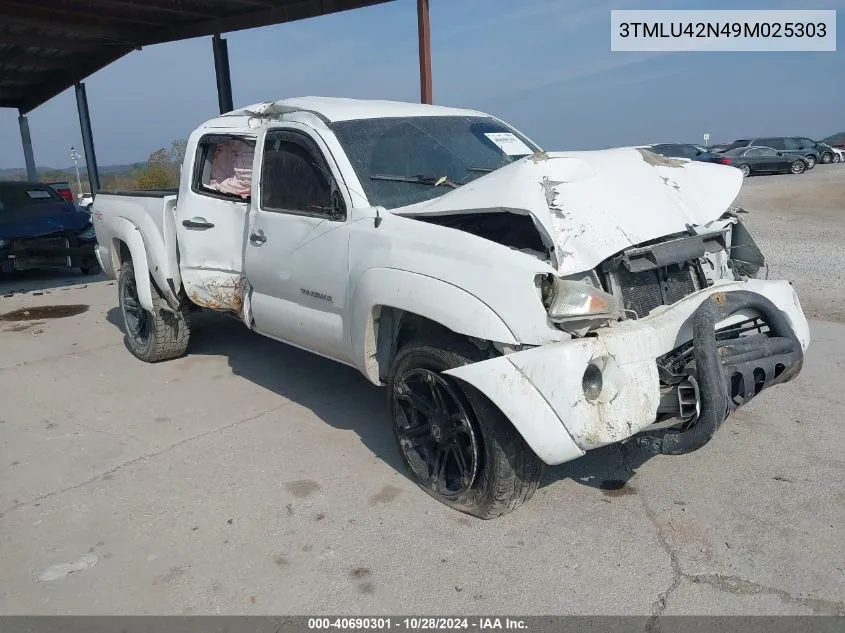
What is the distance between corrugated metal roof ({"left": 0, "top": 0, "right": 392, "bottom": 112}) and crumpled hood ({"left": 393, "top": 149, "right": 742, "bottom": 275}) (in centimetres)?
647

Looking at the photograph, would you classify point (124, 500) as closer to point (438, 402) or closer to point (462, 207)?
point (438, 402)

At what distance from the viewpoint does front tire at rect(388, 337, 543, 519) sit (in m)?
3.28

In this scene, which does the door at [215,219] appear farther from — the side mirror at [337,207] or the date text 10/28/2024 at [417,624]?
the date text 10/28/2024 at [417,624]

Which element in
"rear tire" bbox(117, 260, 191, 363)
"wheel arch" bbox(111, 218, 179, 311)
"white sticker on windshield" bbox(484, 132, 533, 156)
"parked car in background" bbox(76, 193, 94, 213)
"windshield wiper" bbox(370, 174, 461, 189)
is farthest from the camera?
"parked car in background" bbox(76, 193, 94, 213)

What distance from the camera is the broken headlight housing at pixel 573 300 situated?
10.00ft

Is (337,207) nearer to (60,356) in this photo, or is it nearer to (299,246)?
(299,246)

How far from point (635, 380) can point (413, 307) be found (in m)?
1.11

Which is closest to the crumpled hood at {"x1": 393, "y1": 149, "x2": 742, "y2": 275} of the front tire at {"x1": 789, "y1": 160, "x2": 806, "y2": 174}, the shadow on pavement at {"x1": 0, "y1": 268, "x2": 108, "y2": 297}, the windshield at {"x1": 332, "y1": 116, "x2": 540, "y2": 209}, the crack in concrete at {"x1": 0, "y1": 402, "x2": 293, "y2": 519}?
the windshield at {"x1": 332, "y1": 116, "x2": 540, "y2": 209}

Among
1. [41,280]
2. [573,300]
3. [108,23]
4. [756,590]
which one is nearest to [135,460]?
[573,300]

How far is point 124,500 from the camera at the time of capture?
385 centimetres

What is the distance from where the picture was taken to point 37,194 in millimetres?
11891

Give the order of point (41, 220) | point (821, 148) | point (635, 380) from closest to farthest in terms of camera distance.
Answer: point (635, 380)
point (41, 220)
point (821, 148)

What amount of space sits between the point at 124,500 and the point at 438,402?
6.00 feet

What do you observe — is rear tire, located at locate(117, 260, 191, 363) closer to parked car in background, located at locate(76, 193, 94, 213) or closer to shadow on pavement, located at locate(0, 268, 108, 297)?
parked car in background, located at locate(76, 193, 94, 213)
